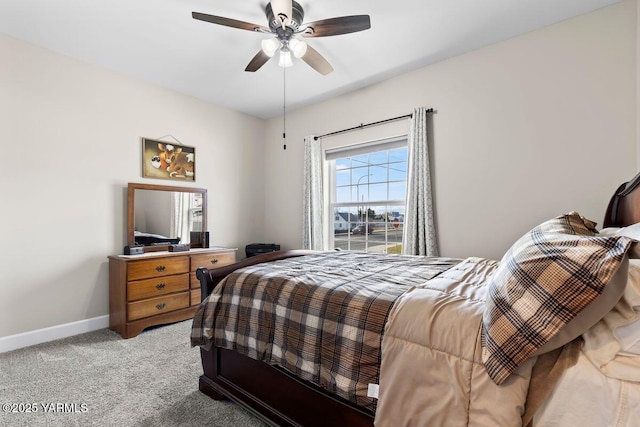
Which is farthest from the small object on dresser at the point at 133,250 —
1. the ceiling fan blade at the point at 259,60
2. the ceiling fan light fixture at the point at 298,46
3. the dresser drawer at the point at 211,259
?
the ceiling fan light fixture at the point at 298,46

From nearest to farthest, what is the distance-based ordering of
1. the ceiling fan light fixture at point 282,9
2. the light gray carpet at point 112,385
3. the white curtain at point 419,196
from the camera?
the light gray carpet at point 112,385, the ceiling fan light fixture at point 282,9, the white curtain at point 419,196

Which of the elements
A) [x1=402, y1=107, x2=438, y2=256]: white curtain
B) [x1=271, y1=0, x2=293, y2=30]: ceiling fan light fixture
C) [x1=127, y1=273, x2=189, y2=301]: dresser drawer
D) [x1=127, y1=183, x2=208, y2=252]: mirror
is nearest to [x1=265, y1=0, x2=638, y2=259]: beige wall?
[x1=402, y1=107, x2=438, y2=256]: white curtain

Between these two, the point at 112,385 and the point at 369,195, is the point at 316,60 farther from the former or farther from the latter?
the point at 112,385

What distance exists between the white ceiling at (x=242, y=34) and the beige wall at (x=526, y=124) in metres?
0.18

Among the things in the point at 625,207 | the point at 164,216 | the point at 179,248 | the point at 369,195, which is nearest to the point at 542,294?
the point at 625,207

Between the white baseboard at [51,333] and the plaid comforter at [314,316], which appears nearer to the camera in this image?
the plaid comforter at [314,316]

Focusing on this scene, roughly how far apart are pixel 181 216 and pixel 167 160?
2.29 ft

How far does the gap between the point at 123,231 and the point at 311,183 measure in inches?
89.6

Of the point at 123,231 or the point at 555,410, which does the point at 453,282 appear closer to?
the point at 555,410

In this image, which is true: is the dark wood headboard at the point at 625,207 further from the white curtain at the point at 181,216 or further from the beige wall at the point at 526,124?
the white curtain at the point at 181,216

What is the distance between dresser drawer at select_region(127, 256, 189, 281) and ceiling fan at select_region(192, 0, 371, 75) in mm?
2202

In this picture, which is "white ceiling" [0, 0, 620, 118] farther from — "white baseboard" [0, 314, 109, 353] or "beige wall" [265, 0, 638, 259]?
"white baseboard" [0, 314, 109, 353]

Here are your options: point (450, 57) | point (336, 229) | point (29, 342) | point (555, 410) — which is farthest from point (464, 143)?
point (29, 342)

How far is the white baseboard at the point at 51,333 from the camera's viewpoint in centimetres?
250
